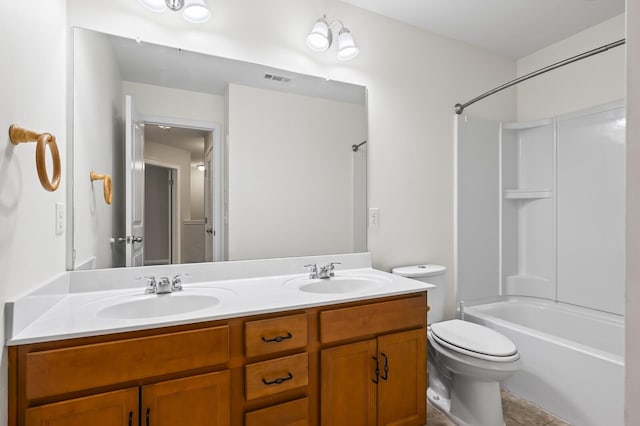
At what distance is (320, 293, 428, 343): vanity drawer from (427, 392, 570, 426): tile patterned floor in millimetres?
664

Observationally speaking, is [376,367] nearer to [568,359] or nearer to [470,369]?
[470,369]

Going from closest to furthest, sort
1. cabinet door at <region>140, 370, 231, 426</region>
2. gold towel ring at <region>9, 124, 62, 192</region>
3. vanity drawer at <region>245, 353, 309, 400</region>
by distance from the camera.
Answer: gold towel ring at <region>9, 124, 62, 192</region> → cabinet door at <region>140, 370, 231, 426</region> → vanity drawer at <region>245, 353, 309, 400</region>

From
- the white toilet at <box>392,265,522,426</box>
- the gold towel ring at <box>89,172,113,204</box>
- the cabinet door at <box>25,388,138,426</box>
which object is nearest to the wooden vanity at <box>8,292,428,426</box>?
the cabinet door at <box>25,388,138,426</box>

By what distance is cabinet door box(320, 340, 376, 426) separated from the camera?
4.54 ft

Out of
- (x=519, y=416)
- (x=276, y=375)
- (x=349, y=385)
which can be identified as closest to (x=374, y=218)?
(x=349, y=385)

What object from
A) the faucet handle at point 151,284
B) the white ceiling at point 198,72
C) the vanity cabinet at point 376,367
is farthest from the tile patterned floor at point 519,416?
the white ceiling at point 198,72

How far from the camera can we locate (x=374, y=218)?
216cm

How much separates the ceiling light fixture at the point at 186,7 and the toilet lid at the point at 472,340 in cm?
212

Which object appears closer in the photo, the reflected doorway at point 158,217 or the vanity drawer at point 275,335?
the vanity drawer at point 275,335

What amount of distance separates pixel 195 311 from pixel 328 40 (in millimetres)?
1636

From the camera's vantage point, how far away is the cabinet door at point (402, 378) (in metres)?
1.52

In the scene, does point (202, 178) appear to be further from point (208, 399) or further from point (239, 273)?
point (208, 399)

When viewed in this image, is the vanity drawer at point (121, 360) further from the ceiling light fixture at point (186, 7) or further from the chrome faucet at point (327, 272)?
the ceiling light fixture at point (186, 7)

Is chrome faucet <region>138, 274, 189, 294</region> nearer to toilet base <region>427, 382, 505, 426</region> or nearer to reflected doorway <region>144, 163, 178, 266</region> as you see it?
reflected doorway <region>144, 163, 178, 266</region>
